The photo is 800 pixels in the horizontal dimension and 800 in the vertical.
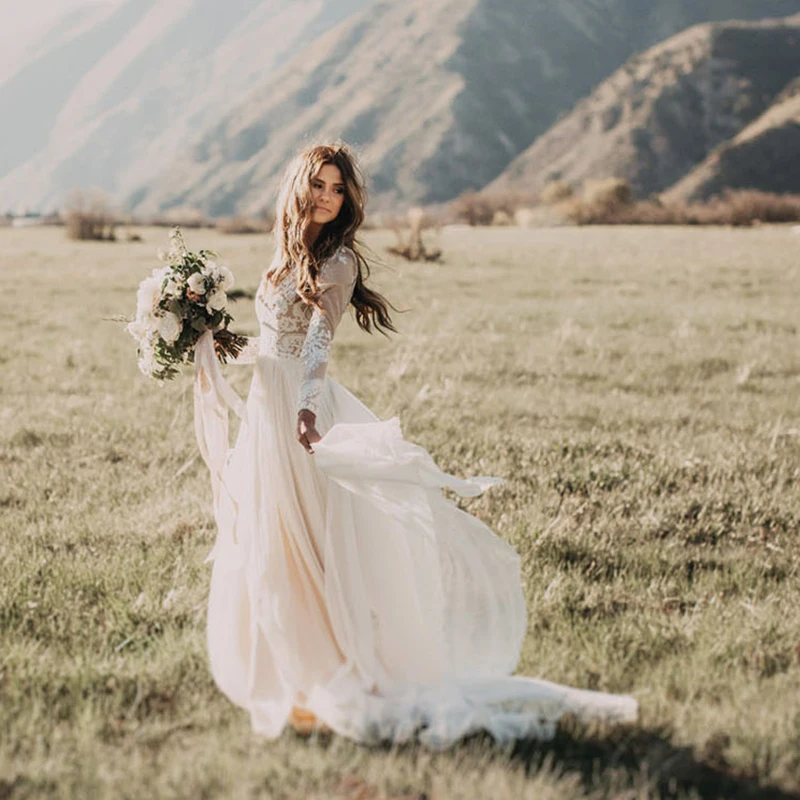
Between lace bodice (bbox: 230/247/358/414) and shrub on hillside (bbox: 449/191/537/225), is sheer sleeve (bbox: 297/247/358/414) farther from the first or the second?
shrub on hillside (bbox: 449/191/537/225)

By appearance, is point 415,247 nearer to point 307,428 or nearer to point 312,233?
point 312,233

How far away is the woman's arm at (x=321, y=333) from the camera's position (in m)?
3.68

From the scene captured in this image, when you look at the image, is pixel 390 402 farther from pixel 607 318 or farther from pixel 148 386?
pixel 607 318

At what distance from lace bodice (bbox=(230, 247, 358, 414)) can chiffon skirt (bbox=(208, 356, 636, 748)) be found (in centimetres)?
11

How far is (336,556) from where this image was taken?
3.71 metres

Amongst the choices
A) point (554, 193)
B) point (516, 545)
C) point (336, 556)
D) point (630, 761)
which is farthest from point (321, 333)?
point (554, 193)

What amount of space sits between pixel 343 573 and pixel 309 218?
157cm

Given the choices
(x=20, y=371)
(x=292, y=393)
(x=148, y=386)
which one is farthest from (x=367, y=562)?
(x=20, y=371)

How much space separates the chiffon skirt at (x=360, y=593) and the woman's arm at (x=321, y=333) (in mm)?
118

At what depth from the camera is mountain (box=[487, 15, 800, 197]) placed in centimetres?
17212

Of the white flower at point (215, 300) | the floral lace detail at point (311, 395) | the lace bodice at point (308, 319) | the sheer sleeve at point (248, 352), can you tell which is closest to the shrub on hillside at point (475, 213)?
the sheer sleeve at point (248, 352)

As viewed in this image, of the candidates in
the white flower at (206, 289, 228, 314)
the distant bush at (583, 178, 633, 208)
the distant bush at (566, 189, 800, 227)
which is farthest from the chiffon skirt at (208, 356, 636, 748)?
the distant bush at (583, 178, 633, 208)

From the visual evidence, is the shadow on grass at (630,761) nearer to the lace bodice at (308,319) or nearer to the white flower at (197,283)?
the lace bodice at (308,319)

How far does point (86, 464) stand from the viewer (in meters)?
7.07
